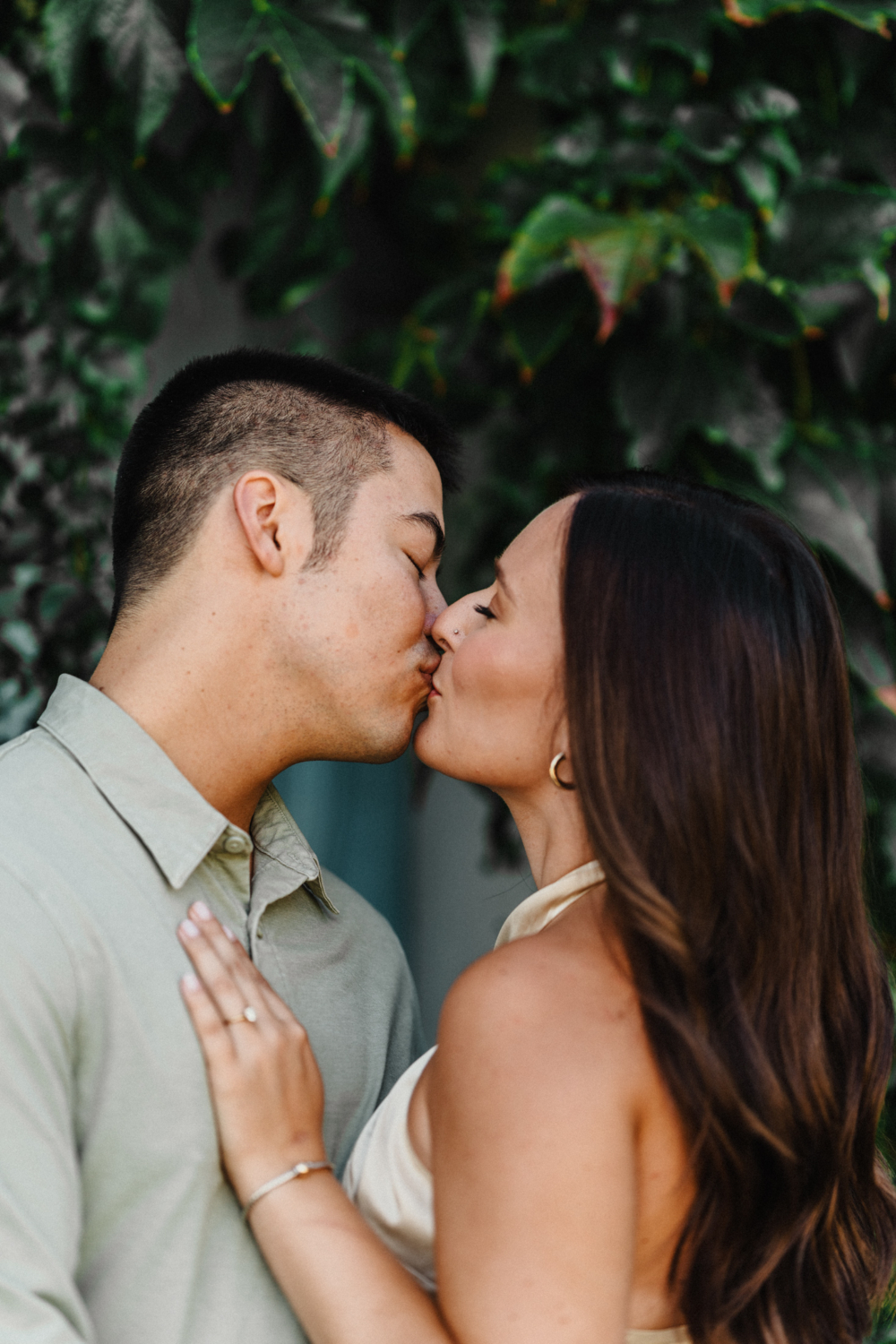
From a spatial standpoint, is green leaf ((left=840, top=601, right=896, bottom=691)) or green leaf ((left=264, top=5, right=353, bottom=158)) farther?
green leaf ((left=840, top=601, right=896, bottom=691))

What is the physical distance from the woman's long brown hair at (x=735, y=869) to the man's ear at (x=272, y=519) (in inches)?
15.0

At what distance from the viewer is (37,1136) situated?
0.99m

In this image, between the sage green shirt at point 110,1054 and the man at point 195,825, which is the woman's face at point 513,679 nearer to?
the man at point 195,825

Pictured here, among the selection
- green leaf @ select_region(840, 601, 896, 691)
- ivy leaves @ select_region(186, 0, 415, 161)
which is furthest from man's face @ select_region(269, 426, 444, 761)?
green leaf @ select_region(840, 601, 896, 691)

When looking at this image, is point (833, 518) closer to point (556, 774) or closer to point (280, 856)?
point (556, 774)

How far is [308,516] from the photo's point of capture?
143 cm

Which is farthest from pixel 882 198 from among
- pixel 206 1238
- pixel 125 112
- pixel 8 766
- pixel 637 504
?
pixel 206 1238

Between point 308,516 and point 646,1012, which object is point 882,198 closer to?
point 308,516

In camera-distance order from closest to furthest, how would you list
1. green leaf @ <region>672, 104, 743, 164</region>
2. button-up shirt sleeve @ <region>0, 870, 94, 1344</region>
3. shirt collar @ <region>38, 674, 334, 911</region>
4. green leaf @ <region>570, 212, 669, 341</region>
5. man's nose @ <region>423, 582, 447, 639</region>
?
button-up shirt sleeve @ <region>0, 870, 94, 1344</region>
shirt collar @ <region>38, 674, 334, 911</region>
man's nose @ <region>423, 582, 447, 639</region>
green leaf @ <region>570, 212, 669, 341</region>
green leaf @ <region>672, 104, 743, 164</region>

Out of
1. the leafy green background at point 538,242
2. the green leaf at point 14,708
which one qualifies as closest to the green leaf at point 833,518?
the leafy green background at point 538,242

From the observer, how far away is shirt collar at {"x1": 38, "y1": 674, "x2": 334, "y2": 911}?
48.1 inches

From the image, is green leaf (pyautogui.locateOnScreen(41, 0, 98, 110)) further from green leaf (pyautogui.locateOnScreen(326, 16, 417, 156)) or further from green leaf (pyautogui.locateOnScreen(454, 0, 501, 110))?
green leaf (pyautogui.locateOnScreen(454, 0, 501, 110))

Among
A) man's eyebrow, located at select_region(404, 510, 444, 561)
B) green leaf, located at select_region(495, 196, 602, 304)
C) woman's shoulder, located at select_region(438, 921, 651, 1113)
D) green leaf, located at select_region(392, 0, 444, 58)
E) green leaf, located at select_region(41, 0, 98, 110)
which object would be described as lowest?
woman's shoulder, located at select_region(438, 921, 651, 1113)

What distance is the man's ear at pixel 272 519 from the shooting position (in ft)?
4.57
